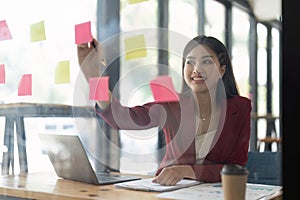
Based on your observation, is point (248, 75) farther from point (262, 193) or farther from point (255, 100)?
point (262, 193)

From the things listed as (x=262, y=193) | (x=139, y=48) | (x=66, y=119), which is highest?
(x=139, y=48)

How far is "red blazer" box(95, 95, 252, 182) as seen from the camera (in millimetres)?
828

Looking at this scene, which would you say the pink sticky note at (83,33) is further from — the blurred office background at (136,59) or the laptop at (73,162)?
the laptop at (73,162)

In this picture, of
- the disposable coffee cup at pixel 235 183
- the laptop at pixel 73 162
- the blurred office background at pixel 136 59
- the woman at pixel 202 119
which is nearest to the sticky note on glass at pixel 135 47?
the blurred office background at pixel 136 59

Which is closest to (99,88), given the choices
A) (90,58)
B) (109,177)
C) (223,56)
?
(90,58)

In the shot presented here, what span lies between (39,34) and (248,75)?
0.59 metres

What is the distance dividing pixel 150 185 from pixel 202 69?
0.25 meters

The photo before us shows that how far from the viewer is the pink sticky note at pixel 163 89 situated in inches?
36.9

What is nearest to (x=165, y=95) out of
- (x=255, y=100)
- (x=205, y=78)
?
(x=205, y=78)

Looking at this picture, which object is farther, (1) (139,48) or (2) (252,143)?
(1) (139,48)

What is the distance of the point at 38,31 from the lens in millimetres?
1161

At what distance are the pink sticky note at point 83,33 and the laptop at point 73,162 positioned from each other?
223 mm

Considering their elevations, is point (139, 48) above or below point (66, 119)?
above

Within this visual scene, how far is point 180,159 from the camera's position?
3.03 feet
